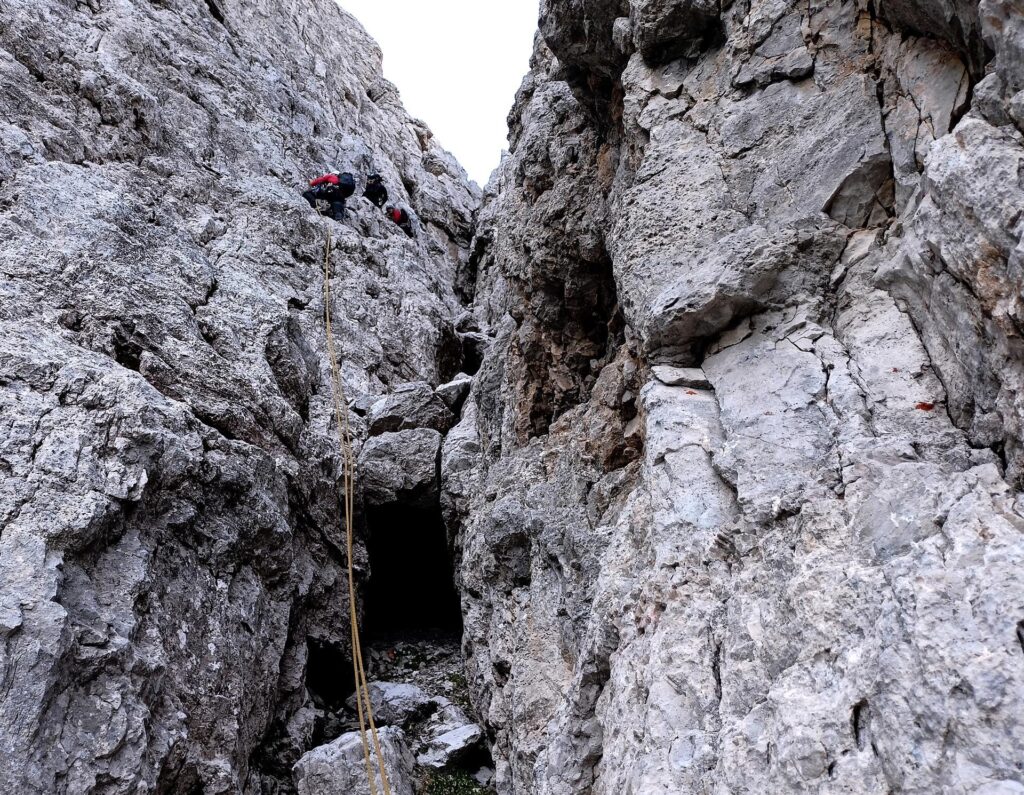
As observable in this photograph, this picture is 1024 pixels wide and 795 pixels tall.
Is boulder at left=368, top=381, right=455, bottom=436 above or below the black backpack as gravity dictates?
below

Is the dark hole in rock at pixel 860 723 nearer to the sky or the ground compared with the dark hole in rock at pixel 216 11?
nearer to the ground

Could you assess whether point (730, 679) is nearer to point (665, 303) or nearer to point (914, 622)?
point (914, 622)

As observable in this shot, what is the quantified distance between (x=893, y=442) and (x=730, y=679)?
197 cm

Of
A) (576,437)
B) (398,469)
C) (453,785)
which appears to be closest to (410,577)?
(398,469)

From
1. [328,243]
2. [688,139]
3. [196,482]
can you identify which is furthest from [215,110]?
[688,139]

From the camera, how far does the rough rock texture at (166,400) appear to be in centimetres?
844

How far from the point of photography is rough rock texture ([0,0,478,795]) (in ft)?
27.7

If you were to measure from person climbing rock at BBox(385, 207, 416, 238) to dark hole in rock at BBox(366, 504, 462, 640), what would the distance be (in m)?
12.6

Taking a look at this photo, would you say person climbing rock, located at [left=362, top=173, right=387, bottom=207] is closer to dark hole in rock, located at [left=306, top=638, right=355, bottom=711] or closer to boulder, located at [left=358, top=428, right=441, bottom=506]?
boulder, located at [left=358, top=428, right=441, bottom=506]

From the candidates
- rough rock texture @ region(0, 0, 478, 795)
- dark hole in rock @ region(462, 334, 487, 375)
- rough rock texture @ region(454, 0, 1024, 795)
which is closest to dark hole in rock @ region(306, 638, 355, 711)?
rough rock texture @ region(0, 0, 478, 795)

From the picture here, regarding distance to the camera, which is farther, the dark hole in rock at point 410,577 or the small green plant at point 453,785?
the dark hole in rock at point 410,577

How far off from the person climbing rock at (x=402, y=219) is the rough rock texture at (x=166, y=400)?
3.50 metres

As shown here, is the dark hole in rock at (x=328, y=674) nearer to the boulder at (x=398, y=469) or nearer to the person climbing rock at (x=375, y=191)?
the boulder at (x=398, y=469)

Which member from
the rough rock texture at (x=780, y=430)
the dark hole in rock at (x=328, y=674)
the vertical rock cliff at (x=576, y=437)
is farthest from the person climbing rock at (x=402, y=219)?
the dark hole in rock at (x=328, y=674)
